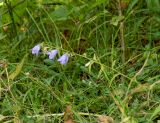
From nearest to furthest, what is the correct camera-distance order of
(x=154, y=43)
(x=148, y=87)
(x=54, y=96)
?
(x=148, y=87) < (x=54, y=96) < (x=154, y=43)

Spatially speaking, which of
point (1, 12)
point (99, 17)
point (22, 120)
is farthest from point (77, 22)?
point (22, 120)

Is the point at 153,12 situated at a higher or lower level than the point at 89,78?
higher

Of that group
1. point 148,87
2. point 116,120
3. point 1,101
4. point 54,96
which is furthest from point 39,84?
point 148,87

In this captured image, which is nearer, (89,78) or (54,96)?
(54,96)

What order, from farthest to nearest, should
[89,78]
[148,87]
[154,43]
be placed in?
[154,43] → [89,78] → [148,87]

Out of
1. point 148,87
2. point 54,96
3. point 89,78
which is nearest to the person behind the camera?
point 148,87

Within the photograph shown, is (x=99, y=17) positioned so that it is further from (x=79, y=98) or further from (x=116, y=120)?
(x=116, y=120)

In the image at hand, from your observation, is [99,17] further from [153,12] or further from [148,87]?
[148,87]
